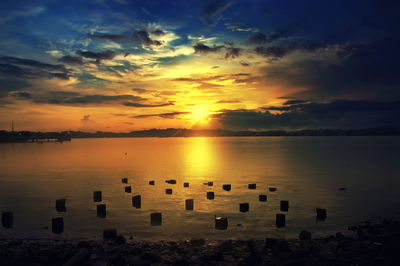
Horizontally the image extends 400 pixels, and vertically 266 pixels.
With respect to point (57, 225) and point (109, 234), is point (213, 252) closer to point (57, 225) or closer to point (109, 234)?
point (109, 234)

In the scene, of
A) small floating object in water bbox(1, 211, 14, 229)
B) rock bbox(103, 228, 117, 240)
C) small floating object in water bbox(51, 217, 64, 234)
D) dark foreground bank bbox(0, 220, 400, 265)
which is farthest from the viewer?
small floating object in water bbox(1, 211, 14, 229)

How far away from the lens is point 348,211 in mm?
27516

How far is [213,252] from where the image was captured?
51.9ft

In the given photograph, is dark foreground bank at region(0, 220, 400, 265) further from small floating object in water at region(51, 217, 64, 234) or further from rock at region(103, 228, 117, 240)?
small floating object in water at region(51, 217, 64, 234)

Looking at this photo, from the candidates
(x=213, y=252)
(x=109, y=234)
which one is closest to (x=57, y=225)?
(x=109, y=234)

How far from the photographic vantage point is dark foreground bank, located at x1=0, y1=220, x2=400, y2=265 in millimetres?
13914

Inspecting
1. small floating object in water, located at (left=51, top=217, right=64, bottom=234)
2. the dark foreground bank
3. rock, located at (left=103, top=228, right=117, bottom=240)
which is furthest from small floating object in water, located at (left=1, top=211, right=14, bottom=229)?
rock, located at (left=103, top=228, right=117, bottom=240)

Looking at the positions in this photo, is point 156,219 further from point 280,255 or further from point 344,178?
point 344,178

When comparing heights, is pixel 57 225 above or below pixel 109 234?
above

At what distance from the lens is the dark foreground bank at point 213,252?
13914 millimetres

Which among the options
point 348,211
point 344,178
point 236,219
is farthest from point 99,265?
point 344,178

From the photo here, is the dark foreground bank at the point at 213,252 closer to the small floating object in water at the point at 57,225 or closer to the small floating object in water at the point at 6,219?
the small floating object in water at the point at 57,225

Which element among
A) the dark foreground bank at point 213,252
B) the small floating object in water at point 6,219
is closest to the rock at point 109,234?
the dark foreground bank at point 213,252

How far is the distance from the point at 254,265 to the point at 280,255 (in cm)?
200
